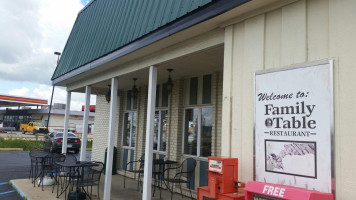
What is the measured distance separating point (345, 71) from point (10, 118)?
208 ft

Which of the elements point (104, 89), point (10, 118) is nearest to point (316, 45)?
point (104, 89)

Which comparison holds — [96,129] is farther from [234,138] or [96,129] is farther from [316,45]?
[316,45]

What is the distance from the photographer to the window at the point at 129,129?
31.9ft

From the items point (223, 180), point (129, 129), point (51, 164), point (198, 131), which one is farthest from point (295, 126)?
point (129, 129)

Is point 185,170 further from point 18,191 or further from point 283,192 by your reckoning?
point 283,192

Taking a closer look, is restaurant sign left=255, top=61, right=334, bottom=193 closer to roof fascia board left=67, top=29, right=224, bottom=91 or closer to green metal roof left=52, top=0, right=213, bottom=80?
roof fascia board left=67, top=29, right=224, bottom=91

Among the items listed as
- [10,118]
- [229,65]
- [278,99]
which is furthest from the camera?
[10,118]

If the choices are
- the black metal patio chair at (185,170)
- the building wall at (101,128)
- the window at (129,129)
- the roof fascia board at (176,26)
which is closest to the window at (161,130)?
the black metal patio chair at (185,170)

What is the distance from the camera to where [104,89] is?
10156mm

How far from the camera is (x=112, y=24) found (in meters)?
6.66

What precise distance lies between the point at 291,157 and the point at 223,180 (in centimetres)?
74

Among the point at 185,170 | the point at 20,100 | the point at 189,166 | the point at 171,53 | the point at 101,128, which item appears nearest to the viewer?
the point at 171,53

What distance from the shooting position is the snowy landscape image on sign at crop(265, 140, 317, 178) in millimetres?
2713

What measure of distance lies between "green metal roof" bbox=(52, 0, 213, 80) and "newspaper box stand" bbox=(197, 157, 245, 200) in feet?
6.63
